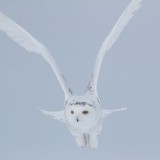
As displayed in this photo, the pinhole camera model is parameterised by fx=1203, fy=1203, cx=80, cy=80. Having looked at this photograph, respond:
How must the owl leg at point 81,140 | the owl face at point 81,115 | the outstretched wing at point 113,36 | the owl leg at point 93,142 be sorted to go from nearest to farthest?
the owl face at point 81,115
the outstretched wing at point 113,36
the owl leg at point 81,140
the owl leg at point 93,142

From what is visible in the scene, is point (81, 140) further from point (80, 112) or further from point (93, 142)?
point (80, 112)

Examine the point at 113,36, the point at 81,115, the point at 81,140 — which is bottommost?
the point at 81,115

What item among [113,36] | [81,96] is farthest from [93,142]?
[113,36]

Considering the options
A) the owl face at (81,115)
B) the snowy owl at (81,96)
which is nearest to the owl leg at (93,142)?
the snowy owl at (81,96)

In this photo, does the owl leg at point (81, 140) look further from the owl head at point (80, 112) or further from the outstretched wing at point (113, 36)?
the outstretched wing at point (113, 36)

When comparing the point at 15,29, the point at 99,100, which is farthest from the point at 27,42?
the point at 99,100

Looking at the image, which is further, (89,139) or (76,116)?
(89,139)

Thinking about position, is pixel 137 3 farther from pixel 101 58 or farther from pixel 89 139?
pixel 89 139
